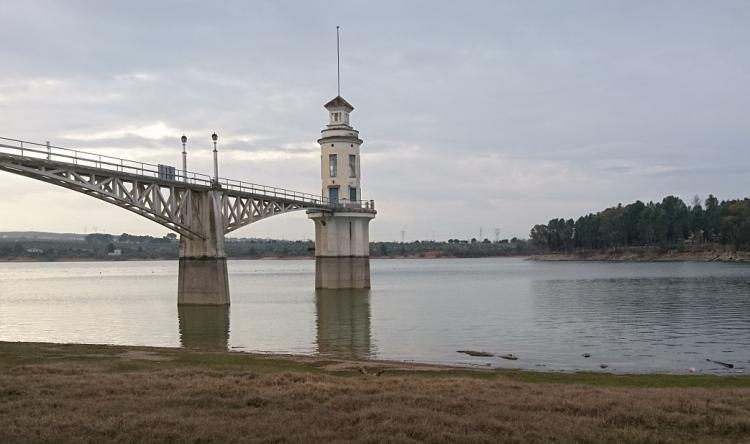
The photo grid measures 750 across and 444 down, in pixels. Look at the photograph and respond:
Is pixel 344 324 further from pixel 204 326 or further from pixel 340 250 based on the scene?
pixel 340 250

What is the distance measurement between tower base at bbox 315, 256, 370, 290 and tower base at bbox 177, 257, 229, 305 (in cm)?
2398

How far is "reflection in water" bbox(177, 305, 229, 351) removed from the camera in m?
37.9

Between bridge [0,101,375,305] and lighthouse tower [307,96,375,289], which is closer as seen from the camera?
bridge [0,101,375,305]

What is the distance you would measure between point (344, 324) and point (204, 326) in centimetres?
916

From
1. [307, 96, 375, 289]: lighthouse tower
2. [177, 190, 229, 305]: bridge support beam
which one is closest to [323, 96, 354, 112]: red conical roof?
[307, 96, 375, 289]: lighthouse tower

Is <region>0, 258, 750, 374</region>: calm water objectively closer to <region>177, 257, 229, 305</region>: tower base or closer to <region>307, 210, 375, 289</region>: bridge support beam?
<region>177, 257, 229, 305</region>: tower base

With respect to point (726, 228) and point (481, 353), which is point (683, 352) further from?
point (726, 228)

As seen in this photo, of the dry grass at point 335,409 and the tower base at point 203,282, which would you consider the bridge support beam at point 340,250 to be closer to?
the tower base at point 203,282

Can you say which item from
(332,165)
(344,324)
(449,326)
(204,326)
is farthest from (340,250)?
(449,326)

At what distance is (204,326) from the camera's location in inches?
1839

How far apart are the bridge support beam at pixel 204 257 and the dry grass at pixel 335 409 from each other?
120 ft

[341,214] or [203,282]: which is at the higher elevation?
[341,214]

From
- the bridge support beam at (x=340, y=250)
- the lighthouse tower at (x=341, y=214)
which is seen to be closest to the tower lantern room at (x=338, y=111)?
the lighthouse tower at (x=341, y=214)

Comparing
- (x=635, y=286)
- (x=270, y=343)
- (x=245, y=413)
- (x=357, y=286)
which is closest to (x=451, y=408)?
(x=245, y=413)
